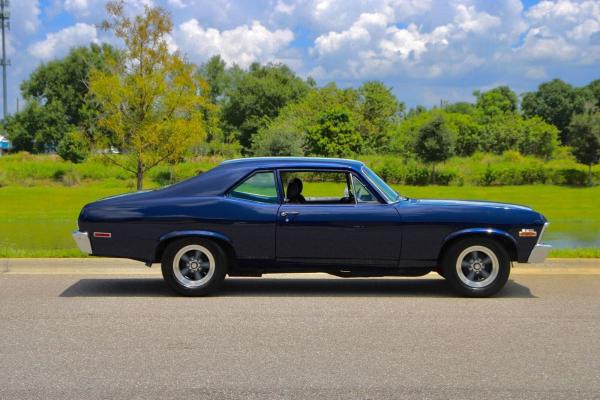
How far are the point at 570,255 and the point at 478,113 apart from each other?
78821 mm

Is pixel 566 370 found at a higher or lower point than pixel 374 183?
lower

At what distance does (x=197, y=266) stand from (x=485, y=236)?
10.2ft

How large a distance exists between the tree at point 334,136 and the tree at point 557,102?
188ft

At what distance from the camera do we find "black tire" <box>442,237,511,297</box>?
299 inches

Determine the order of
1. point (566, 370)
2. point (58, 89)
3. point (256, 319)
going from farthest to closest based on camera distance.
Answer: point (58, 89) → point (256, 319) → point (566, 370)

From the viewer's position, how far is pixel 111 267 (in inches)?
374

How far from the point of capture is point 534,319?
6695 millimetres

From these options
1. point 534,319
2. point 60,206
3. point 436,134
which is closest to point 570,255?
point 534,319

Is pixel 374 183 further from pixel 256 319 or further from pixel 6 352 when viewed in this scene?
pixel 6 352

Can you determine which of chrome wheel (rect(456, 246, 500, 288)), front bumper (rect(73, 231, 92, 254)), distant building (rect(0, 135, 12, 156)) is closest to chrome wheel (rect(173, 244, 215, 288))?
front bumper (rect(73, 231, 92, 254))

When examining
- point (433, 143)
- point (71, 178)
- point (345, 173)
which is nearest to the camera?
point (345, 173)

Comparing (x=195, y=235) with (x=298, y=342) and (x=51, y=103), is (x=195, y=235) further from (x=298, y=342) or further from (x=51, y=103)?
(x=51, y=103)

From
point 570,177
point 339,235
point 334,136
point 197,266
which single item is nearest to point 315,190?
point 339,235

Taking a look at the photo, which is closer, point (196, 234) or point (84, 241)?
point (196, 234)
